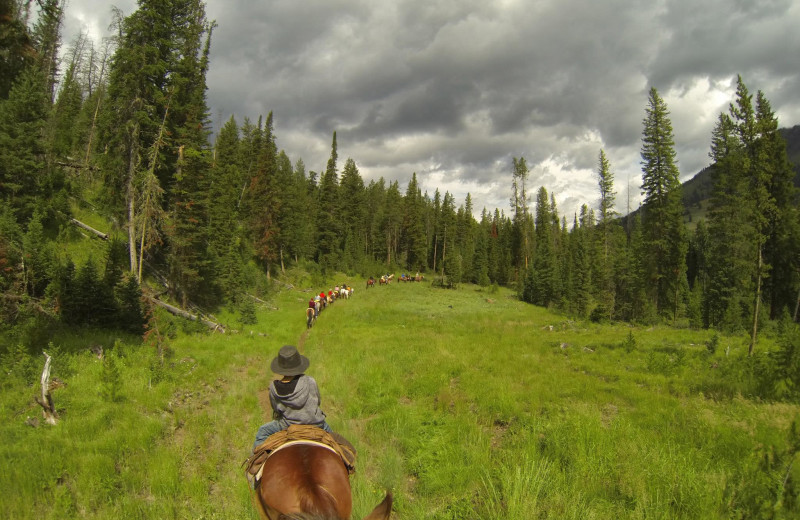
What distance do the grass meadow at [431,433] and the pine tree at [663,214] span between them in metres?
20.7

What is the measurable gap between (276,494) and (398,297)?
1392 inches

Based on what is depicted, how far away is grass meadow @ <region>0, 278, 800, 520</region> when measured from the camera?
465 centimetres

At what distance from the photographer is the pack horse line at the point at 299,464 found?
3.33m

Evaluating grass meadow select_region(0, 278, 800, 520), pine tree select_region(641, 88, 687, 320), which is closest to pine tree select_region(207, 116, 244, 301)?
grass meadow select_region(0, 278, 800, 520)

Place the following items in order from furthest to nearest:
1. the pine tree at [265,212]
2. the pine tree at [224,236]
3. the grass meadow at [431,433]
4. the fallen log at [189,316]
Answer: the pine tree at [265,212] → the pine tree at [224,236] → the fallen log at [189,316] → the grass meadow at [431,433]

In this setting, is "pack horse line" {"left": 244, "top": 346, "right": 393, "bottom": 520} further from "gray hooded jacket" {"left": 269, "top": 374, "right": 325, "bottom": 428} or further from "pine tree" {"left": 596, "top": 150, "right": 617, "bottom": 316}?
"pine tree" {"left": 596, "top": 150, "right": 617, "bottom": 316}

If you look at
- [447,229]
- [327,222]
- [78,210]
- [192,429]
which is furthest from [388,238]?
[192,429]

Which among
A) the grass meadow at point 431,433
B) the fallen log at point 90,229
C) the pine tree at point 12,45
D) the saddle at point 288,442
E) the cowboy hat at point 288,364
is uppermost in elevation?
the pine tree at point 12,45

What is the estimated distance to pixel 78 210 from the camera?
22.4m

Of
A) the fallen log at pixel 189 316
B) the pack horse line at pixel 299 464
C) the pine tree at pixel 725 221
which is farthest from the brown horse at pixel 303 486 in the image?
the pine tree at pixel 725 221

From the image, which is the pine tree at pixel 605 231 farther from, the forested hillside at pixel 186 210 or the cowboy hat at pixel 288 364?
the cowboy hat at pixel 288 364

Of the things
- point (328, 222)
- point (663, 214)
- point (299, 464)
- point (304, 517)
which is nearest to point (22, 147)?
point (299, 464)

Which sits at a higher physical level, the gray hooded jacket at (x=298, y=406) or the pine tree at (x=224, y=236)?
the pine tree at (x=224, y=236)

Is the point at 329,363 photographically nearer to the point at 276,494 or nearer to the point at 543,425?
the point at 543,425
